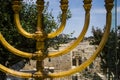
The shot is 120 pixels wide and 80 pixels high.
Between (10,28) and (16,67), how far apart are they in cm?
342

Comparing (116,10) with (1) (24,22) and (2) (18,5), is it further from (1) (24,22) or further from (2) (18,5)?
(1) (24,22)

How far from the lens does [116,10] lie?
364 inches

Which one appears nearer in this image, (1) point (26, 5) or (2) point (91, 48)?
(1) point (26, 5)

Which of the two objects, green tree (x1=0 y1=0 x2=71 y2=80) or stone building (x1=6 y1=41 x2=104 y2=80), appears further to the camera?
stone building (x1=6 y1=41 x2=104 y2=80)

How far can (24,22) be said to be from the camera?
17391 mm

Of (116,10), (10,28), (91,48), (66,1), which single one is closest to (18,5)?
(66,1)

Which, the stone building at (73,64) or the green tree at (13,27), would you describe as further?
the stone building at (73,64)

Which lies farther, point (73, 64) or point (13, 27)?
point (73, 64)

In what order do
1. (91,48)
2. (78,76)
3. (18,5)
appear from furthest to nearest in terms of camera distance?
1. (91,48)
2. (78,76)
3. (18,5)

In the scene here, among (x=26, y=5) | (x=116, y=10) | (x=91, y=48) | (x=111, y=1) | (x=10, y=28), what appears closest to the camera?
(x=111, y=1)

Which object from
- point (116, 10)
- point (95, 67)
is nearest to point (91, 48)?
point (95, 67)

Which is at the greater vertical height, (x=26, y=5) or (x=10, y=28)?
(x=26, y=5)

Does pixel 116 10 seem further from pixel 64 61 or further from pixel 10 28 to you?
pixel 64 61

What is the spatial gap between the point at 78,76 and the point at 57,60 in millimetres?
1865
